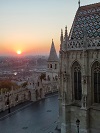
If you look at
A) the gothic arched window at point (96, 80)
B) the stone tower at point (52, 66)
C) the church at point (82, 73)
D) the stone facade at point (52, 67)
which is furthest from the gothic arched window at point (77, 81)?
the stone tower at point (52, 66)

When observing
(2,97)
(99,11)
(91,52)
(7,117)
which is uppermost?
(99,11)

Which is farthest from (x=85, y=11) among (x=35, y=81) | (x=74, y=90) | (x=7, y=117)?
(x=35, y=81)

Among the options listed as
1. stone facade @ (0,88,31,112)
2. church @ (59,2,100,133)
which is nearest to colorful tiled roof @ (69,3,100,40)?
church @ (59,2,100,133)

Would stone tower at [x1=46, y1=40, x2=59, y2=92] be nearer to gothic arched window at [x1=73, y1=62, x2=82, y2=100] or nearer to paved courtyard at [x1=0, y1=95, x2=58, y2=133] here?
paved courtyard at [x1=0, y1=95, x2=58, y2=133]

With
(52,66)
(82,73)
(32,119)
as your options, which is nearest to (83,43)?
(82,73)

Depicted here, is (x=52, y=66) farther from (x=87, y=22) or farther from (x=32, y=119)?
(x=87, y=22)

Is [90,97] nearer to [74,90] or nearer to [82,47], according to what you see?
[74,90]
